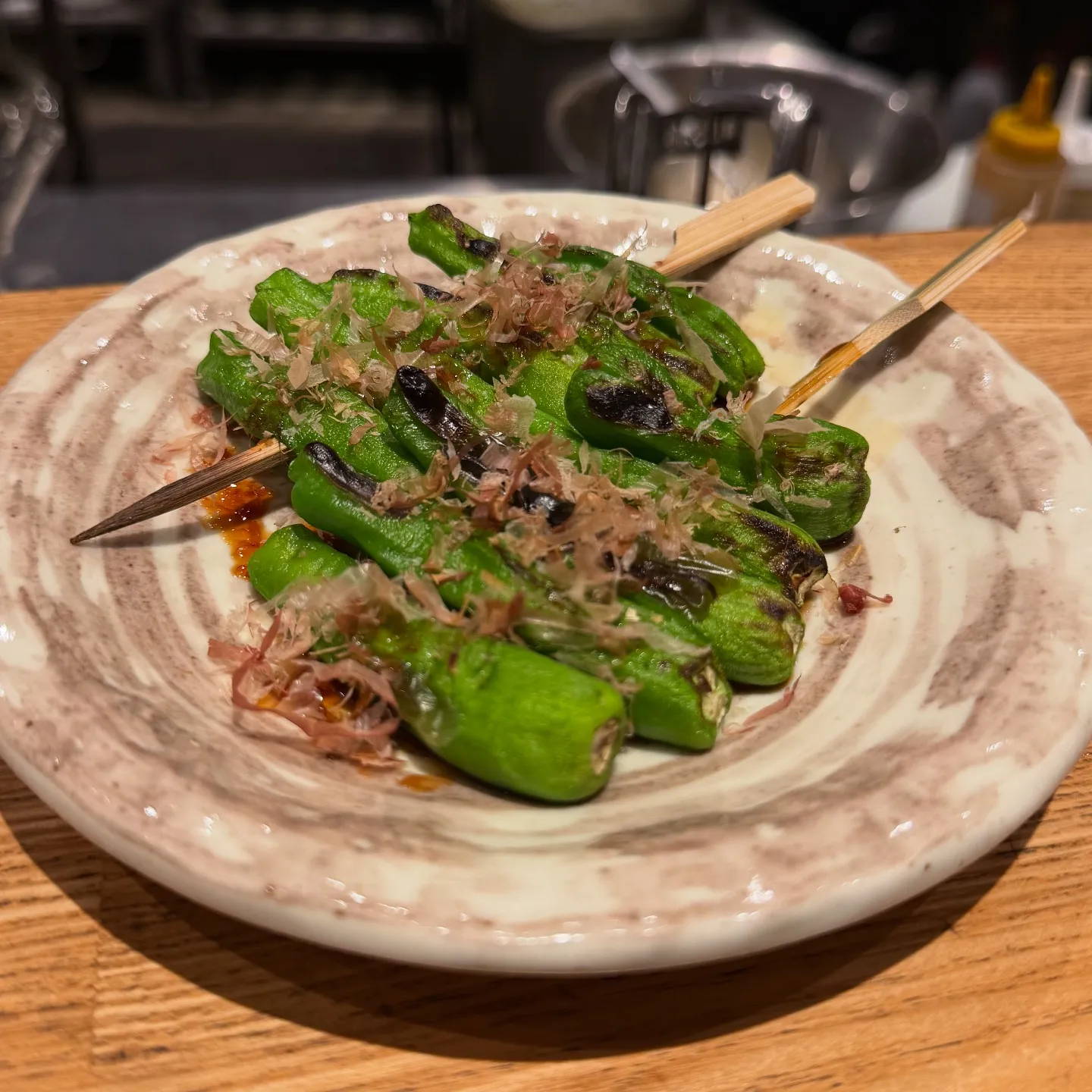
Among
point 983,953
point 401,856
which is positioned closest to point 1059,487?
point 983,953

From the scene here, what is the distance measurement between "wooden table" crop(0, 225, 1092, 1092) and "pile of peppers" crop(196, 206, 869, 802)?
0.37 m

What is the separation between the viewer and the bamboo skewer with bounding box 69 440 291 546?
2.08 meters

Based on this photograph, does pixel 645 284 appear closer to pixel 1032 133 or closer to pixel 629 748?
pixel 629 748

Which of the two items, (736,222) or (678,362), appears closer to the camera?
(678,362)

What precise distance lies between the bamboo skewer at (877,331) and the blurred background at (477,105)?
185 cm

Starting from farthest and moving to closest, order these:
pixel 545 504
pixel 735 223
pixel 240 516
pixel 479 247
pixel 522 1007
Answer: pixel 735 223 → pixel 479 247 → pixel 240 516 → pixel 545 504 → pixel 522 1007

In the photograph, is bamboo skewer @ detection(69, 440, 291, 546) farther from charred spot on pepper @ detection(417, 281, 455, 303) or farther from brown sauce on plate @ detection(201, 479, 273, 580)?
charred spot on pepper @ detection(417, 281, 455, 303)

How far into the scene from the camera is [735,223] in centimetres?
291

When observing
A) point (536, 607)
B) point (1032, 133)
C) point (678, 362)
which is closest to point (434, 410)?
point (536, 607)

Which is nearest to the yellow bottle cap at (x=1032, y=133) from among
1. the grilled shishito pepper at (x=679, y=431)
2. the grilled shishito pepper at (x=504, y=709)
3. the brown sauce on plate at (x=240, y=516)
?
the grilled shishito pepper at (x=679, y=431)

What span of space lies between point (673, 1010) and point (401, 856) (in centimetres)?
53

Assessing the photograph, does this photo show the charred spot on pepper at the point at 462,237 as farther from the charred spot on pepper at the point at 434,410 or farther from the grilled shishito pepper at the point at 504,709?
the grilled shishito pepper at the point at 504,709

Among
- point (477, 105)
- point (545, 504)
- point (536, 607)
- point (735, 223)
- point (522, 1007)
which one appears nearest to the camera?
point (522, 1007)

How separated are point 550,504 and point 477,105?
604 centimetres
